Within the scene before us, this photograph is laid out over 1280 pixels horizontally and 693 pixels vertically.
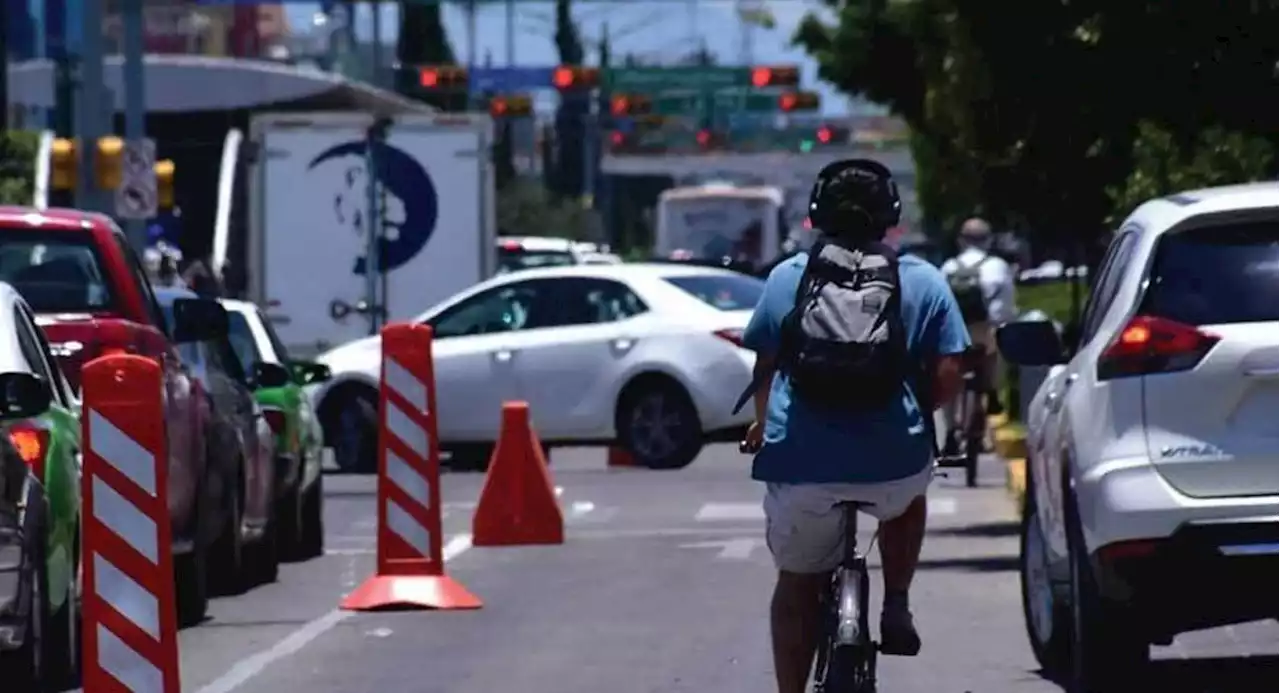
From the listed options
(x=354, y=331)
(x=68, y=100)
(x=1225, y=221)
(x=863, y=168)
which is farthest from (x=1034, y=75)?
(x=68, y=100)

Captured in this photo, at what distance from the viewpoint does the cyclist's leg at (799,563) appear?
867 cm

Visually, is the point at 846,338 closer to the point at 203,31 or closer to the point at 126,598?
the point at 126,598

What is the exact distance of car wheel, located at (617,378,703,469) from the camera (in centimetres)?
2530

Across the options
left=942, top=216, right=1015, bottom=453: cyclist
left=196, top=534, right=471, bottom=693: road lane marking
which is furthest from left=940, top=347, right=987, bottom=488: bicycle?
left=196, top=534, right=471, bottom=693: road lane marking

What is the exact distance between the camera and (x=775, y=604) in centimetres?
888

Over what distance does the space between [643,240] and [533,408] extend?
93.0 meters

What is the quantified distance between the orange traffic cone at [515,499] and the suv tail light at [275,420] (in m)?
1.32

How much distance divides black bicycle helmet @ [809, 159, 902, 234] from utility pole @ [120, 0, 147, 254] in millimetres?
23846

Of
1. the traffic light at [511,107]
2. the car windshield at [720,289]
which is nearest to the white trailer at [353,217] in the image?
the car windshield at [720,289]

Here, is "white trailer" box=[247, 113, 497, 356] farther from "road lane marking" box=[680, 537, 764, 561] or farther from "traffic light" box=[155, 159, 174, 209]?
"road lane marking" box=[680, 537, 764, 561]

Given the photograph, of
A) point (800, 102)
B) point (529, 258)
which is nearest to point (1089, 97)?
point (529, 258)

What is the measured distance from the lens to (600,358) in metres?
25.5

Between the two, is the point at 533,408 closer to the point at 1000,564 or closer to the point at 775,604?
the point at 1000,564

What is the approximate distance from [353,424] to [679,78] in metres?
57.7
